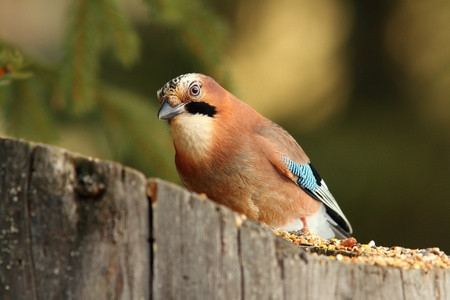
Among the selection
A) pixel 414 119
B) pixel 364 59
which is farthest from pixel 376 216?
pixel 364 59

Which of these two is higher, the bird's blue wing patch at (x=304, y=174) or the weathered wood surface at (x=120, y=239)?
the bird's blue wing patch at (x=304, y=174)

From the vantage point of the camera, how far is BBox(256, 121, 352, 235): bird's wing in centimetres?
437

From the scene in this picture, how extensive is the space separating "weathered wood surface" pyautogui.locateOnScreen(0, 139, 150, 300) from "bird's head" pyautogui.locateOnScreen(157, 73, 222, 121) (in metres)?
1.57

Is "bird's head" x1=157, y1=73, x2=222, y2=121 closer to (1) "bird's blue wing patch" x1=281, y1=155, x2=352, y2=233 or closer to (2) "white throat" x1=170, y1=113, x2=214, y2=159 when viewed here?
(2) "white throat" x1=170, y1=113, x2=214, y2=159

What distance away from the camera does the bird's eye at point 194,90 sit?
13.0ft

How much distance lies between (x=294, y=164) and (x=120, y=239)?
2.34 m

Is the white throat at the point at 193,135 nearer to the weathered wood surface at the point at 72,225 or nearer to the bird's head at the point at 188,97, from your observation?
the bird's head at the point at 188,97

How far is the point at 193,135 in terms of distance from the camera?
4.03m

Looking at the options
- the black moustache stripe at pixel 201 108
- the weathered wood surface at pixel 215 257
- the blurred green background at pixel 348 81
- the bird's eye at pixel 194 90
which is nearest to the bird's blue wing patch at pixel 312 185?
the black moustache stripe at pixel 201 108

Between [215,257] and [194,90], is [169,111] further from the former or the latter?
[215,257]

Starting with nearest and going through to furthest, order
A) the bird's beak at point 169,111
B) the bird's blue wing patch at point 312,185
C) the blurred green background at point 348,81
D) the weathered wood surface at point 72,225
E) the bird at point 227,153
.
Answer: the weathered wood surface at point 72,225
the bird's beak at point 169,111
the bird at point 227,153
the bird's blue wing patch at point 312,185
the blurred green background at point 348,81

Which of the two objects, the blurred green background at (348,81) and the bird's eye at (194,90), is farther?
the blurred green background at (348,81)

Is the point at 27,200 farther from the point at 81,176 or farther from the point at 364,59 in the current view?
the point at 364,59

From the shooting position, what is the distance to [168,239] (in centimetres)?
229
